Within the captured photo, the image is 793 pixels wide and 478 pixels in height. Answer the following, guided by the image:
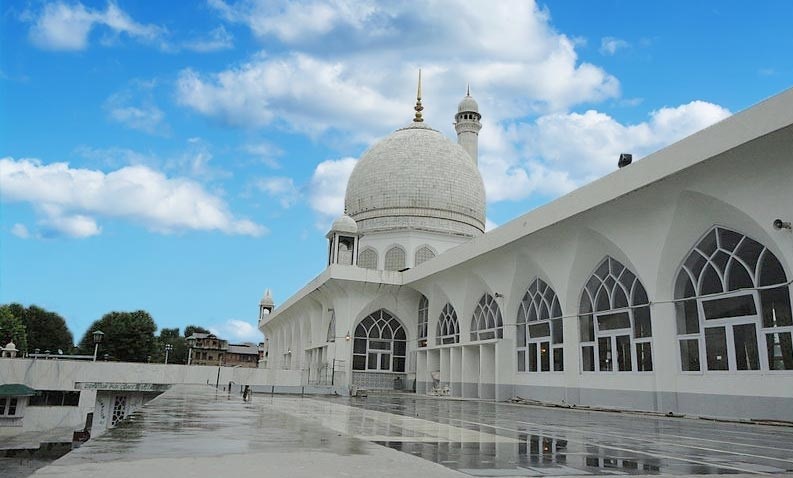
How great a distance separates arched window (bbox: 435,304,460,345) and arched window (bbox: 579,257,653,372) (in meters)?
8.62

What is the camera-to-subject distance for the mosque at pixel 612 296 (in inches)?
482

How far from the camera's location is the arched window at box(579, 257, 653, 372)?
626 inches

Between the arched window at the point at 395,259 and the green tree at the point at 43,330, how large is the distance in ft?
156

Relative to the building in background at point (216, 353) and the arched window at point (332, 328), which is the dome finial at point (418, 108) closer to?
the arched window at point (332, 328)

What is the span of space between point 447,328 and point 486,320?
346cm

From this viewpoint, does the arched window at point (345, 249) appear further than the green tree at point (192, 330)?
No

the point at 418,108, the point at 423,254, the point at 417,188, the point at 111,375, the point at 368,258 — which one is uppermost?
the point at 418,108

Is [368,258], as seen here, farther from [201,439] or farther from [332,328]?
[201,439]

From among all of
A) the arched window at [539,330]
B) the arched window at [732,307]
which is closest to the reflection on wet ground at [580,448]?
the arched window at [732,307]

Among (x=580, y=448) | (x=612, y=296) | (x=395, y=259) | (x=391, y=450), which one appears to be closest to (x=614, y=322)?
(x=612, y=296)

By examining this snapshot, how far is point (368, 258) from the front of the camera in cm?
3419

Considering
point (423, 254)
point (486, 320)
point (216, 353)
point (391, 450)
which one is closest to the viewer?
point (391, 450)

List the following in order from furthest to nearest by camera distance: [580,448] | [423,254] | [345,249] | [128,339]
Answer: [128,339] → [423,254] → [345,249] → [580,448]

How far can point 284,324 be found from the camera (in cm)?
4516
